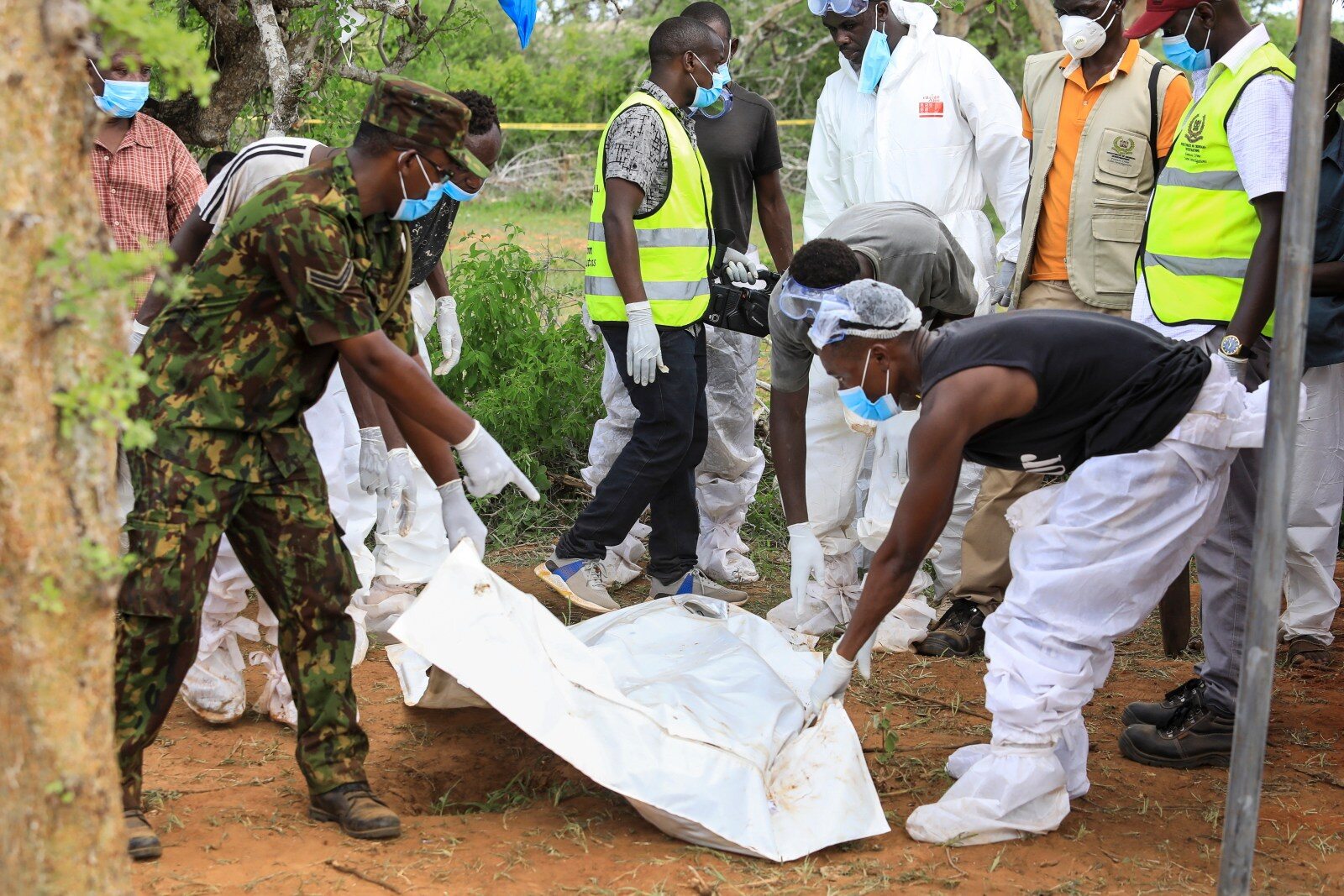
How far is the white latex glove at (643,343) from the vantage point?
461 centimetres

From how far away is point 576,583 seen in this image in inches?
193

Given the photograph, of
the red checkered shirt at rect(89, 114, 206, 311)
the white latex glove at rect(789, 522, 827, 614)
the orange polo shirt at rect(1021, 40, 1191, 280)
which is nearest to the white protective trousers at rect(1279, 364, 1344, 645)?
the orange polo shirt at rect(1021, 40, 1191, 280)

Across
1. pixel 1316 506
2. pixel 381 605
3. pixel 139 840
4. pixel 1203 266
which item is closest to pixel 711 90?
pixel 1203 266

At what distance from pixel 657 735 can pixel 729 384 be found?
2442mm

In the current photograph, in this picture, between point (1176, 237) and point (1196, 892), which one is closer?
point (1196, 892)

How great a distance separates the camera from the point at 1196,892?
2.96 m

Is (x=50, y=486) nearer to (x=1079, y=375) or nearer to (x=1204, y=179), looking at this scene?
(x=1079, y=375)

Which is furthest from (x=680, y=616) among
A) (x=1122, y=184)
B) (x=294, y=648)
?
(x=1122, y=184)

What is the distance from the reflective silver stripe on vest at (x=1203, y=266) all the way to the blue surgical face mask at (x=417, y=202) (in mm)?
2249

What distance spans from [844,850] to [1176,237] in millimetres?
2110

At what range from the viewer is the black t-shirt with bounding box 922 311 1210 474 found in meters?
3.03

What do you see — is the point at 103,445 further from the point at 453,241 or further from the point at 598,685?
the point at 453,241

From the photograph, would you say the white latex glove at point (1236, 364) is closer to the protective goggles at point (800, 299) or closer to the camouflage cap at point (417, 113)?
the protective goggles at point (800, 299)

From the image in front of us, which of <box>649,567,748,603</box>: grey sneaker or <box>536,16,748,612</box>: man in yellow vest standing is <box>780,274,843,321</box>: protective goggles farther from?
<box>649,567,748,603</box>: grey sneaker
